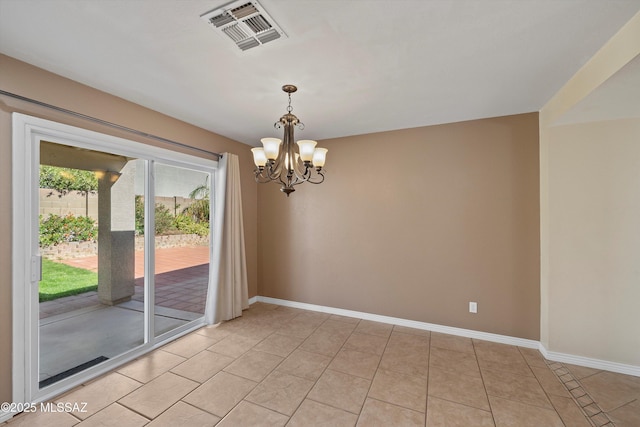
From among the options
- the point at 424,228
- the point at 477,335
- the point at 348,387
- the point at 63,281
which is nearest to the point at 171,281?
the point at 63,281

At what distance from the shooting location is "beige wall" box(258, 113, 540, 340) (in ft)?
9.55

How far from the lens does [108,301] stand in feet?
8.56

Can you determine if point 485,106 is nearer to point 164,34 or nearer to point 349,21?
point 349,21

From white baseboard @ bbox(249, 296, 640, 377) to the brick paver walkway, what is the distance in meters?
0.95

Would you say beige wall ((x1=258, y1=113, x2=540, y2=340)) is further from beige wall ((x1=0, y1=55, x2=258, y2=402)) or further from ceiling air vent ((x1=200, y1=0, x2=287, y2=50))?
ceiling air vent ((x1=200, y1=0, x2=287, y2=50))

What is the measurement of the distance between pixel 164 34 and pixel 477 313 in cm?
393

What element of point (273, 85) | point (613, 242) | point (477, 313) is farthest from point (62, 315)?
point (613, 242)

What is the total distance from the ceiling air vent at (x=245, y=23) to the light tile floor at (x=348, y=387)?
2.59 meters

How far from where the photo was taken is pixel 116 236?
2590mm

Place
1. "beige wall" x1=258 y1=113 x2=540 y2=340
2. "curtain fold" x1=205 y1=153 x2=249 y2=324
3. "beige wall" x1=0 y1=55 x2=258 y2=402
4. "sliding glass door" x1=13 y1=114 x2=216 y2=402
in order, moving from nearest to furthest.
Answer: "beige wall" x1=0 y1=55 x2=258 y2=402 → "sliding glass door" x1=13 y1=114 x2=216 y2=402 → "beige wall" x1=258 y1=113 x2=540 y2=340 → "curtain fold" x1=205 y1=153 x2=249 y2=324

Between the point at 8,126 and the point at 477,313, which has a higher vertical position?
the point at 8,126

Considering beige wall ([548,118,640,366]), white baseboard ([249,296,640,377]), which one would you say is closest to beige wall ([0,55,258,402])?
white baseboard ([249,296,640,377])

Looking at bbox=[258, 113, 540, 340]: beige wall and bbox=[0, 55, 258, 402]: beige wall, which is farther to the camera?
bbox=[258, 113, 540, 340]: beige wall

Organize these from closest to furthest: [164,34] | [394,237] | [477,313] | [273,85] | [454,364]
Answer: [164,34] < [273,85] < [454,364] < [477,313] < [394,237]
